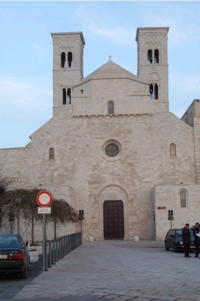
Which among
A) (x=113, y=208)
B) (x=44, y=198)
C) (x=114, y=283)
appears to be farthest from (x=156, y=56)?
(x=114, y=283)

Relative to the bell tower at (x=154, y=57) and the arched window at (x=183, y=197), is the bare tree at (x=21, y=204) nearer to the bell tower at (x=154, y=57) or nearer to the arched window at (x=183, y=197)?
the arched window at (x=183, y=197)

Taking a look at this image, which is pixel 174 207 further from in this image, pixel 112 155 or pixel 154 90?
pixel 154 90

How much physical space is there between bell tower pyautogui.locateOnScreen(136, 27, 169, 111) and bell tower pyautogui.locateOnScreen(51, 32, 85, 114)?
295 inches

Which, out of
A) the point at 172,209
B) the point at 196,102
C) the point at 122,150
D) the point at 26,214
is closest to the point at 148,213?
the point at 172,209

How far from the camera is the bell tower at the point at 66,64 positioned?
5884 centimetres

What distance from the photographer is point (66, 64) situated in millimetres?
59844

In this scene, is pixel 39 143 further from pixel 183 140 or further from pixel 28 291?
pixel 28 291

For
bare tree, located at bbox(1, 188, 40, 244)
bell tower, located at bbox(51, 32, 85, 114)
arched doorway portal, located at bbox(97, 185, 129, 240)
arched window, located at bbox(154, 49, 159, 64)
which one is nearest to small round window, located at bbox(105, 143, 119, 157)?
arched doorway portal, located at bbox(97, 185, 129, 240)

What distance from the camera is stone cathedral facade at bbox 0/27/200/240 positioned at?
4012cm

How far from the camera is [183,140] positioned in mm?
40781

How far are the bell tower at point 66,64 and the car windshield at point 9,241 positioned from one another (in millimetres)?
44531

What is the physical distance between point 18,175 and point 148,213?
1137 centimetres

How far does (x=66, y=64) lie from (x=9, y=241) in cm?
4739

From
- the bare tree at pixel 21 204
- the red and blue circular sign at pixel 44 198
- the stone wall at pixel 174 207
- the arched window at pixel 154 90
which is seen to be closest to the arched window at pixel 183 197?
the stone wall at pixel 174 207
